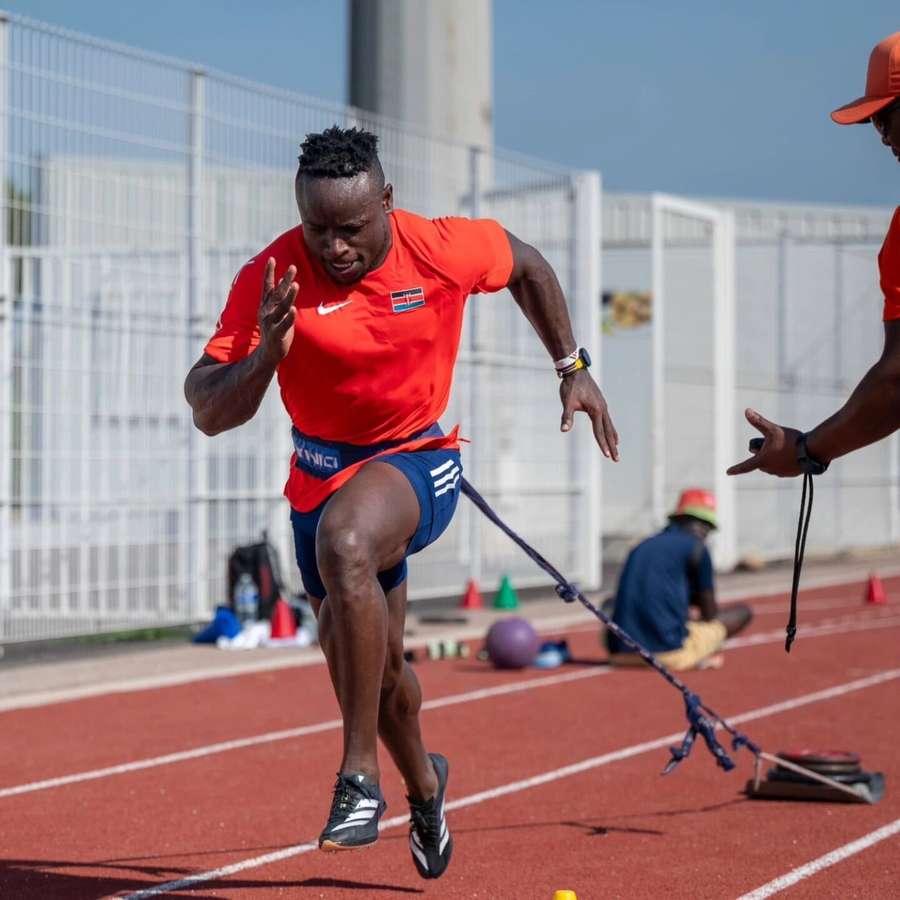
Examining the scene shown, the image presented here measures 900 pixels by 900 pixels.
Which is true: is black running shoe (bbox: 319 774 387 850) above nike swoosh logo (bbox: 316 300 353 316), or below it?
below

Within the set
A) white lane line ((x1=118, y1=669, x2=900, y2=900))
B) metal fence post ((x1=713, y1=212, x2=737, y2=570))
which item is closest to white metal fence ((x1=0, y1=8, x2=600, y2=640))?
white lane line ((x1=118, y1=669, x2=900, y2=900))

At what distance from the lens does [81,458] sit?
12938 mm

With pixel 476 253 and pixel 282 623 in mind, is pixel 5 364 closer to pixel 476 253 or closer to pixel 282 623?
pixel 282 623

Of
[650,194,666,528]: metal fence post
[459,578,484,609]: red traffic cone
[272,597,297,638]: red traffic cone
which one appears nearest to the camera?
[272,597,297,638]: red traffic cone

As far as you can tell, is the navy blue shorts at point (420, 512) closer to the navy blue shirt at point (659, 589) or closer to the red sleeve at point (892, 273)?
the red sleeve at point (892, 273)

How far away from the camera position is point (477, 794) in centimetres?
770

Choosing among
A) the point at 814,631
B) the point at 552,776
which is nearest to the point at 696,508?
the point at 814,631

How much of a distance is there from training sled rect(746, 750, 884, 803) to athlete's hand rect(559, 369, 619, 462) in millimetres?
2533

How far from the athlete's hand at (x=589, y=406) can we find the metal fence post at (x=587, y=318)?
497 inches

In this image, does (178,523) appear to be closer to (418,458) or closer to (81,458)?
(81,458)

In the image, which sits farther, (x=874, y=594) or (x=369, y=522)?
(x=874, y=594)

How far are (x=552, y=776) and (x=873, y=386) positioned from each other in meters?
4.29

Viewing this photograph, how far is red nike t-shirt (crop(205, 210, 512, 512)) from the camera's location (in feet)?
16.6

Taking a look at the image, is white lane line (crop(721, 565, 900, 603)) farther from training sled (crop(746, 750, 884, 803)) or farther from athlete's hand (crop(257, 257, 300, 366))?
athlete's hand (crop(257, 257, 300, 366))
